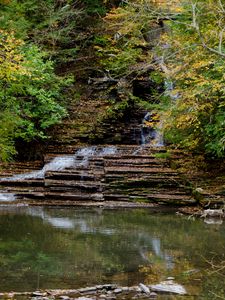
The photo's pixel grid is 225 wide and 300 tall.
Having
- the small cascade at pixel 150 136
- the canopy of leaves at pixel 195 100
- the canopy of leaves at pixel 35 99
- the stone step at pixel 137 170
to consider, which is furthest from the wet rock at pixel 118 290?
the small cascade at pixel 150 136

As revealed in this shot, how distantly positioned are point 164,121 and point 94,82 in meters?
8.78

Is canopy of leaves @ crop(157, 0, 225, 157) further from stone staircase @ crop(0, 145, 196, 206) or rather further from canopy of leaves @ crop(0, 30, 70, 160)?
canopy of leaves @ crop(0, 30, 70, 160)

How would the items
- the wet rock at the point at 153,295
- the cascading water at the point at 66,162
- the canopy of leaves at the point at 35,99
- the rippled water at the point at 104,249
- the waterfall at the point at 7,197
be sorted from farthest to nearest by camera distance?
the canopy of leaves at the point at 35,99
the cascading water at the point at 66,162
the waterfall at the point at 7,197
the rippled water at the point at 104,249
the wet rock at the point at 153,295

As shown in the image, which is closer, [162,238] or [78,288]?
[78,288]

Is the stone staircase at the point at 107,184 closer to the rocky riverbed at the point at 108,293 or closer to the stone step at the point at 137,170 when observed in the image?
the stone step at the point at 137,170

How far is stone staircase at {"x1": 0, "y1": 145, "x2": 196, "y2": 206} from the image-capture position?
53.2 ft

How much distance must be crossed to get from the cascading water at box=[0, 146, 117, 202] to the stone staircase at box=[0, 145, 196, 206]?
8 centimetres

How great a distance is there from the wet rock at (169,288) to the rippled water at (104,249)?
13cm

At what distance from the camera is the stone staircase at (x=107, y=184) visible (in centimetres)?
1622

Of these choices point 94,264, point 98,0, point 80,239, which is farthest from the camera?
point 98,0

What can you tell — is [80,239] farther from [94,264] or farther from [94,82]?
[94,82]

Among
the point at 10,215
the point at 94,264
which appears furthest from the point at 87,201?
the point at 94,264

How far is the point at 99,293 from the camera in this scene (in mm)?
6945

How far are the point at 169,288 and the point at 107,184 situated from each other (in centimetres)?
985
